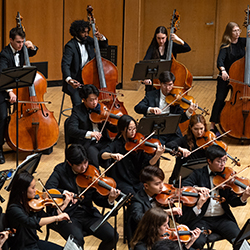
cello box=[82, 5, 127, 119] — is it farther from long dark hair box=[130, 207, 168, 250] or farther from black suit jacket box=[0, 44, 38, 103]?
long dark hair box=[130, 207, 168, 250]

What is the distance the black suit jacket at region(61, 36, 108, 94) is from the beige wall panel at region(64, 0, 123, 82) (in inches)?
90.7

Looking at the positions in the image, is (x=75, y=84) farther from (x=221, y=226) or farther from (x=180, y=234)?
(x=180, y=234)

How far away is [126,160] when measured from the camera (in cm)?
394

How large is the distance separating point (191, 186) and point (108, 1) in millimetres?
5003

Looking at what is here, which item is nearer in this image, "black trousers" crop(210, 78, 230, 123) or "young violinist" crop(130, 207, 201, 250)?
"young violinist" crop(130, 207, 201, 250)

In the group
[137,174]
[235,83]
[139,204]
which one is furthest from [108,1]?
[139,204]

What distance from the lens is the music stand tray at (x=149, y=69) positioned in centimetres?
505

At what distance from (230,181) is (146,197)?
2.09 ft

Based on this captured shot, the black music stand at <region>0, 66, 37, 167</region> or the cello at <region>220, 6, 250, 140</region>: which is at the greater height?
the black music stand at <region>0, 66, 37, 167</region>

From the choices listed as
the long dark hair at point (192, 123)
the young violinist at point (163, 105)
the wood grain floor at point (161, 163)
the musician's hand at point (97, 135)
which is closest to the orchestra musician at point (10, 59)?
the wood grain floor at point (161, 163)

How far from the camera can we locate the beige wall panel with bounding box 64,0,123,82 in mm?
7816

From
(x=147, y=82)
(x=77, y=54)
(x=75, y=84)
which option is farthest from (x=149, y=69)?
(x=77, y=54)

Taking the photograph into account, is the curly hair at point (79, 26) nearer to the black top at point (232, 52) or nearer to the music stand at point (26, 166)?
the black top at point (232, 52)

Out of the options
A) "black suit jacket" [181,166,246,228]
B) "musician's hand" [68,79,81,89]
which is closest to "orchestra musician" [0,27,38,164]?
"musician's hand" [68,79,81,89]
